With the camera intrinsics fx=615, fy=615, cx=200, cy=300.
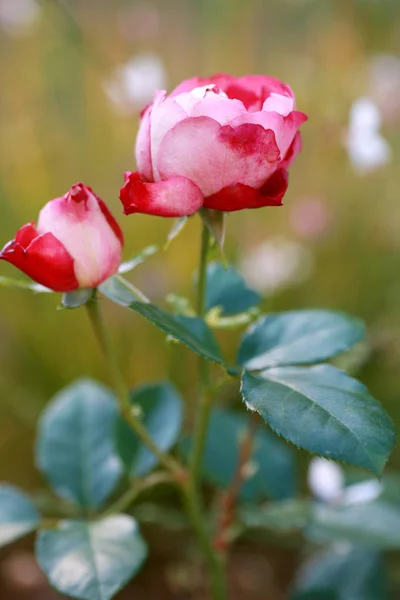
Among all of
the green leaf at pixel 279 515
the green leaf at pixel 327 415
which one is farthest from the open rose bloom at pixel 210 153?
the green leaf at pixel 279 515

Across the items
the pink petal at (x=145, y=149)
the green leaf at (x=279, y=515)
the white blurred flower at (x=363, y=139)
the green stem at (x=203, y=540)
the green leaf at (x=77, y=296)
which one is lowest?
the green leaf at (x=279, y=515)

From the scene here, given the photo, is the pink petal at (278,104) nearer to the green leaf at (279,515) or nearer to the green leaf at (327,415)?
the green leaf at (327,415)

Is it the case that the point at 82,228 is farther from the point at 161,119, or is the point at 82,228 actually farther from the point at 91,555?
the point at 91,555

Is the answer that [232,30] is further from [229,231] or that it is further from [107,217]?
[107,217]

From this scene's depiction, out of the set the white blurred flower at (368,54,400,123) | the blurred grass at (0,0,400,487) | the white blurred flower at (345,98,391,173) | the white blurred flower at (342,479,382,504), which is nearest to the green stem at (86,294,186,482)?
the white blurred flower at (342,479,382,504)

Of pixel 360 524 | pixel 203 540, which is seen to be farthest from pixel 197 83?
pixel 360 524

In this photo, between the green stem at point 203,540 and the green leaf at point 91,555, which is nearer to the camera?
the green leaf at point 91,555

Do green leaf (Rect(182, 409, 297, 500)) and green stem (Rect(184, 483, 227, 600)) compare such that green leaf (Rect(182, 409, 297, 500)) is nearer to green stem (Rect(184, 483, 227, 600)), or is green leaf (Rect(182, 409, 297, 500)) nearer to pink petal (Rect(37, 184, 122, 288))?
green stem (Rect(184, 483, 227, 600))
